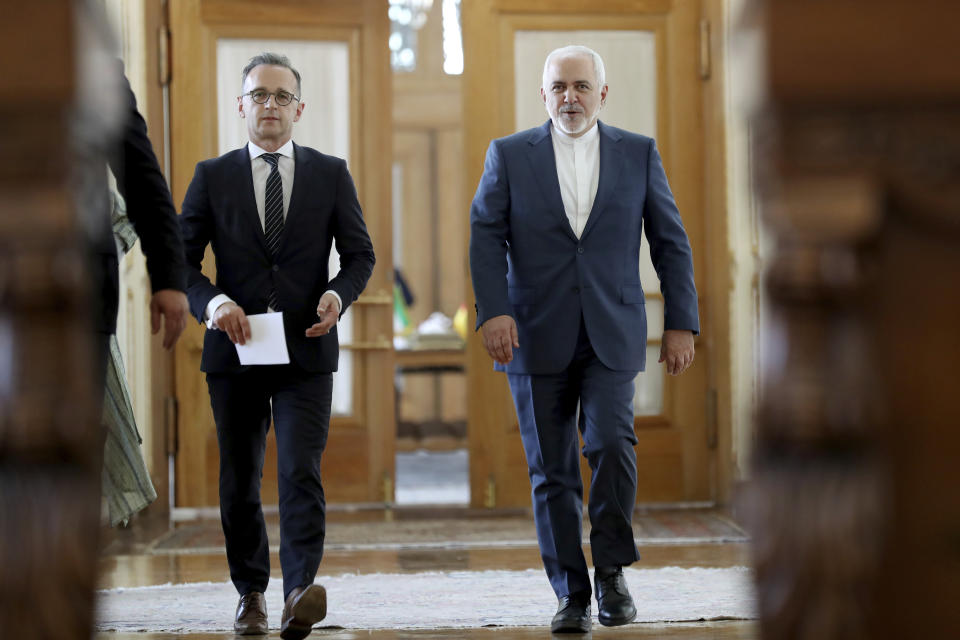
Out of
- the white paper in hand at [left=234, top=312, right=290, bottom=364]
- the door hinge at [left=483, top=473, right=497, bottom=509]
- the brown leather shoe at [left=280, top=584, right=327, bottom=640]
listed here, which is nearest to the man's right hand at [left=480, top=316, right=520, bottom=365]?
the white paper in hand at [left=234, top=312, right=290, bottom=364]

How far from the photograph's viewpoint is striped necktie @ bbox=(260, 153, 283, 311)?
2.83m

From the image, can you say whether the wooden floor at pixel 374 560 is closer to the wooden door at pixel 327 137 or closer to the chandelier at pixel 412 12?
the wooden door at pixel 327 137

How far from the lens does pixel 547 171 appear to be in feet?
9.71

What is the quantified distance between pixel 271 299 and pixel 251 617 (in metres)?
0.77

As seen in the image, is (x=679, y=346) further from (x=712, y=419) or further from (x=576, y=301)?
(x=712, y=419)

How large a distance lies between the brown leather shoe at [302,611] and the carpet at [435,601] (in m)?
0.32

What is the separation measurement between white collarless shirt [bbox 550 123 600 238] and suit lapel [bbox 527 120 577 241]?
21 millimetres

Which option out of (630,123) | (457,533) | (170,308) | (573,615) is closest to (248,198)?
(170,308)

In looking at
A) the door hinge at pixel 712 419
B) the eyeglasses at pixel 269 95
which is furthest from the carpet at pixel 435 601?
the door hinge at pixel 712 419

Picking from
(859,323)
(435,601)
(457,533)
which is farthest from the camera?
(457,533)

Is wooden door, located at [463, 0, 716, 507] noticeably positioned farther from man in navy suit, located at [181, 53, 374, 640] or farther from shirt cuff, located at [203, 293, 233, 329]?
shirt cuff, located at [203, 293, 233, 329]

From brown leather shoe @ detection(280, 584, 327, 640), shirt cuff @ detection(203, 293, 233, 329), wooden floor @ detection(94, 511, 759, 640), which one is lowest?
wooden floor @ detection(94, 511, 759, 640)

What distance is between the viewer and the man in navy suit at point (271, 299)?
2695mm

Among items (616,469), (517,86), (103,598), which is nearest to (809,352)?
(616,469)
